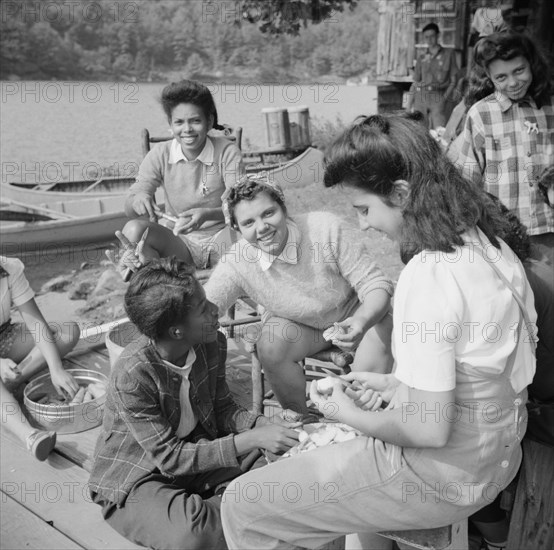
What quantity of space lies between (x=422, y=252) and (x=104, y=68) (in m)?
32.6

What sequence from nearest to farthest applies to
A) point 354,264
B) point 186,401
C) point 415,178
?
point 415,178 < point 186,401 < point 354,264

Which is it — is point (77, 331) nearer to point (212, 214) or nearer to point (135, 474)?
point (212, 214)

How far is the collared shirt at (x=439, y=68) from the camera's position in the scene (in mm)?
8805

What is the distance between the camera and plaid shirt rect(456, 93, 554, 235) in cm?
336

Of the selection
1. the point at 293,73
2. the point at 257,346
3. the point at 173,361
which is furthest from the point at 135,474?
the point at 293,73

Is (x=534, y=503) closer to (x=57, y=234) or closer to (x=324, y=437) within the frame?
(x=324, y=437)

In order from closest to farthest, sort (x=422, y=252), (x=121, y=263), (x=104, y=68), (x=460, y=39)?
(x=422, y=252) → (x=121, y=263) → (x=460, y=39) → (x=104, y=68)

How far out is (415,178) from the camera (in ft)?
5.63

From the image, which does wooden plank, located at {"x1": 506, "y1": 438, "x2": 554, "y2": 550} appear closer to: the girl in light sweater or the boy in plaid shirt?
the girl in light sweater

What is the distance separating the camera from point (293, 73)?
27.9 metres

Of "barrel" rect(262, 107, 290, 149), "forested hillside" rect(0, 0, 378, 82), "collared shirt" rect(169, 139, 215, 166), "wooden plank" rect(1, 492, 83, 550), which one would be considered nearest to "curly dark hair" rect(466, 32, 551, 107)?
"collared shirt" rect(169, 139, 215, 166)

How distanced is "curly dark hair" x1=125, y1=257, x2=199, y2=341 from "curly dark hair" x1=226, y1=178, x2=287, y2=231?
0.51 metres

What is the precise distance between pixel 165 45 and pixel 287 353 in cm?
3183

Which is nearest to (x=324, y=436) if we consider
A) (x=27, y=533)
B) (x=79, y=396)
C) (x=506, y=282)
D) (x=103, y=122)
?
(x=506, y=282)
